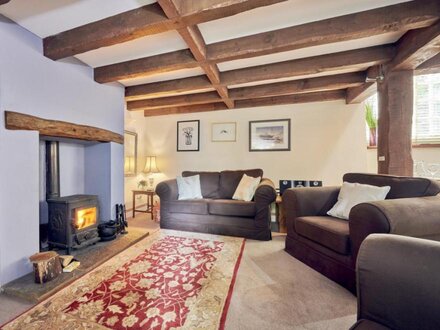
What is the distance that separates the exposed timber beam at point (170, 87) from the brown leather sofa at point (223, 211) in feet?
4.90

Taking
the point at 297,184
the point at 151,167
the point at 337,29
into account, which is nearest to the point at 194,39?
the point at 337,29

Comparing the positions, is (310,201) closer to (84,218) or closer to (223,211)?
(223,211)

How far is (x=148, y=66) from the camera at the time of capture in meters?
2.49

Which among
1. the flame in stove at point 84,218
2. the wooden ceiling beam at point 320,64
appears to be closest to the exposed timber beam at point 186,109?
the wooden ceiling beam at point 320,64

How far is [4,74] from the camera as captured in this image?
5.75 ft

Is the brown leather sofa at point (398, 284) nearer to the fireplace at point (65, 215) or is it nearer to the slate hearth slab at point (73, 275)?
the slate hearth slab at point (73, 275)

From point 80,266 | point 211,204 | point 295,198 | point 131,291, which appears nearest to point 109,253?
point 80,266

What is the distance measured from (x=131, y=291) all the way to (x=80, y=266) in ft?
2.36

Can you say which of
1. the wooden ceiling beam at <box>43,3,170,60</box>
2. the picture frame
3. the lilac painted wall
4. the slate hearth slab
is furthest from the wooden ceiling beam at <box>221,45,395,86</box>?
→ the slate hearth slab

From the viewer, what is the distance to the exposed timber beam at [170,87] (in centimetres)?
310

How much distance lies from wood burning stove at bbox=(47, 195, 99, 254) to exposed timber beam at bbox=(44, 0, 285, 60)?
1557mm

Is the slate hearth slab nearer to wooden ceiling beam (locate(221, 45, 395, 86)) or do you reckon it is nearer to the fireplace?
the fireplace

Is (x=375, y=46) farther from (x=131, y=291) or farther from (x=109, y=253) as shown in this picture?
(x=109, y=253)

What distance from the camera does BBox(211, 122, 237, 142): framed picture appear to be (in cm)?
432
